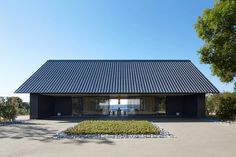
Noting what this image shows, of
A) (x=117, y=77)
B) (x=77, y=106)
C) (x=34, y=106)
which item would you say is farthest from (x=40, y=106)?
(x=117, y=77)

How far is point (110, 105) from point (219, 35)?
16315 millimetres

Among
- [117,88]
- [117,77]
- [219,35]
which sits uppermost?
[219,35]

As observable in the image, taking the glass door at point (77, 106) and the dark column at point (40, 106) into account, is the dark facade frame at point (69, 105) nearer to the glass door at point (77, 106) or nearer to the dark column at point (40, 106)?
the dark column at point (40, 106)

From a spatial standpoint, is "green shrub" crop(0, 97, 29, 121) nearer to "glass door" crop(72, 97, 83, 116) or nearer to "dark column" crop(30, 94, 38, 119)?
"dark column" crop(30, 94, 38, 119)

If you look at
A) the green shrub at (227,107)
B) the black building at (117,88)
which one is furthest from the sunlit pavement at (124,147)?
the black building at (117,88)

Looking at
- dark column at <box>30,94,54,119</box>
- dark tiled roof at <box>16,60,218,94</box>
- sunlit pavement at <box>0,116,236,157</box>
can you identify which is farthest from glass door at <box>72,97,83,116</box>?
sunlit pavement at <box>0,116,236,157</box>

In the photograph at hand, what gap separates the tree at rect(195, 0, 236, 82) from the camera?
63.6ft

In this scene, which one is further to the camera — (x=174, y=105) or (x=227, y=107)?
(x=174, y=105)

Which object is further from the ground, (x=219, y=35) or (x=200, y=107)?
(x=219, y=35)

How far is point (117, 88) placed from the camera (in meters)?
29.7

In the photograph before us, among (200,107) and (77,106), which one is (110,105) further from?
(200,107)

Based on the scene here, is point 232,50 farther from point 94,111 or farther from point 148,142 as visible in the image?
point 94,111

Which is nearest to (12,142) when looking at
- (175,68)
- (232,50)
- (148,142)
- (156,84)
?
(148,142)

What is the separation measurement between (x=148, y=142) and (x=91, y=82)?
18.6 metres
